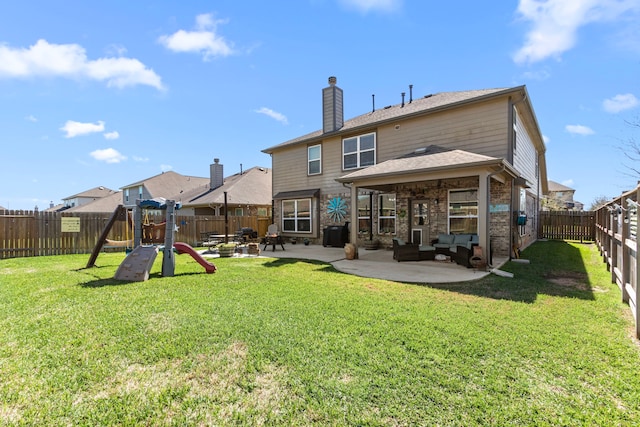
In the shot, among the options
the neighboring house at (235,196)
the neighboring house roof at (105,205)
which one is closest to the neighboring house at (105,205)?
the neighboring house roof at (105,205)

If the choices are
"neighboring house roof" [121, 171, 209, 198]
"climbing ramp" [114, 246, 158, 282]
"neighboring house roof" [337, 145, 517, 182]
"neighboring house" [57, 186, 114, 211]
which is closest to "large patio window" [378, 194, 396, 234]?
"neighboring house roof" [337, 145, 517, 182]

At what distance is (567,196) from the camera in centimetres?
4644

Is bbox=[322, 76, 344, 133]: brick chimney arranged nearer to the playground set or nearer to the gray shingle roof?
the playground set

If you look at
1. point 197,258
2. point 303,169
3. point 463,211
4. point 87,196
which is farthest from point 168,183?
point 463,211

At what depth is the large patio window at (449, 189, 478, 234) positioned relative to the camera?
32.6 feet

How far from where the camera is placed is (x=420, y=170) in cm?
820

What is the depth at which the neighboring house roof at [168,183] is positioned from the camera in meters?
26.0

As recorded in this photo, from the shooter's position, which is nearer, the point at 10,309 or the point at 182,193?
the point at 10,309

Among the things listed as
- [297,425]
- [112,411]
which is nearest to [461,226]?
[297,425]

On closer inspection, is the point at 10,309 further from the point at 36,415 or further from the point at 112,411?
the point at 112,411

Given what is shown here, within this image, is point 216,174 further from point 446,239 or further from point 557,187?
point 557,187

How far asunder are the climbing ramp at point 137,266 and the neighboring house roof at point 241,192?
509 inches

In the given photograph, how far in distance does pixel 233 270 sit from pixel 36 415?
18.1 ft

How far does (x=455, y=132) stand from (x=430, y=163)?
2.78 meters
